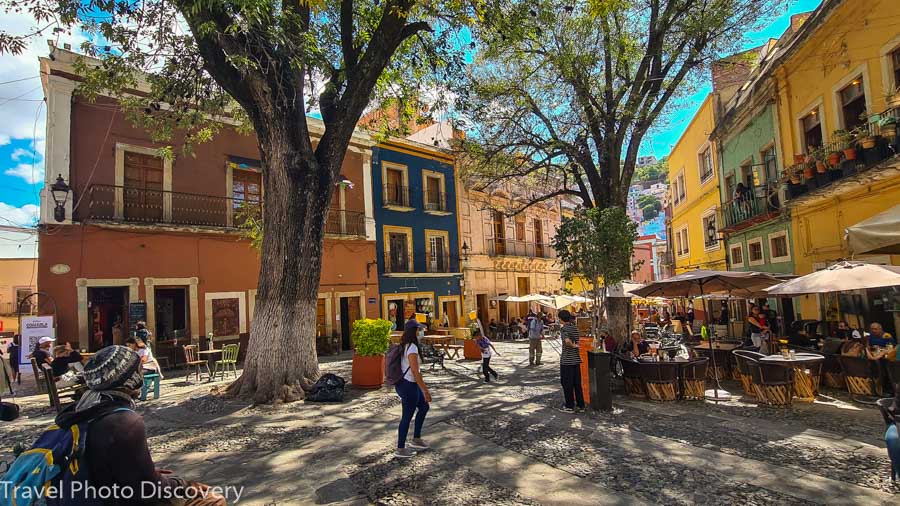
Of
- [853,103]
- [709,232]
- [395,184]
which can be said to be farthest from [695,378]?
[395,184]

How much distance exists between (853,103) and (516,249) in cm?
1765

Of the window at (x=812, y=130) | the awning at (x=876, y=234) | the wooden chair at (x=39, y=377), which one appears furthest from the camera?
the window at (x=812, y=130)

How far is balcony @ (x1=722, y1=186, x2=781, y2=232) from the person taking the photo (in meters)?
12.9

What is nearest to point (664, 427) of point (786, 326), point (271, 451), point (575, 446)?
point (575, 446)

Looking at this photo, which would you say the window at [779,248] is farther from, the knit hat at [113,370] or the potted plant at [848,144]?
the knit hat at [113,370]

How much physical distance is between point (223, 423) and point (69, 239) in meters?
8.85

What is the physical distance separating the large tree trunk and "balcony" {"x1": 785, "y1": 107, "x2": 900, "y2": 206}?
31.8 feet

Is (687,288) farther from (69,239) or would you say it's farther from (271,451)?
(69,239)

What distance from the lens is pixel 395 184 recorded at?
2064cm

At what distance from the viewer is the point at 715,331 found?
660 inches

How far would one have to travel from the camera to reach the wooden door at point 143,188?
42.7ft

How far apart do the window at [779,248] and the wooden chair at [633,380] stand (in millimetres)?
8010

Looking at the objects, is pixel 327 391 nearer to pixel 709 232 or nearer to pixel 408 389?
pixel 408 389

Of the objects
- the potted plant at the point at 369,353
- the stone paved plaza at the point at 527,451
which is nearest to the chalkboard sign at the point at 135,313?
the stone paved plaza at the point at 527,451
